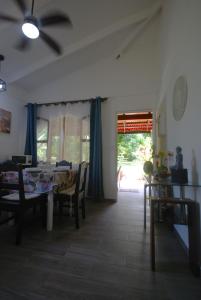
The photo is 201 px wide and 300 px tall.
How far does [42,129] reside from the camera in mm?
4996

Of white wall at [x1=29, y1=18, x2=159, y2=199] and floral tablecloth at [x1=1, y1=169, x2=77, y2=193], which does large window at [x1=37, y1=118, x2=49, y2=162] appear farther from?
floral tablecloth at [x1=1, y1=169, x2=77, y2=193]

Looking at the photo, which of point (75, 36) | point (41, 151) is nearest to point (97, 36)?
point (75, 36)

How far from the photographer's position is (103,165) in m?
4.50

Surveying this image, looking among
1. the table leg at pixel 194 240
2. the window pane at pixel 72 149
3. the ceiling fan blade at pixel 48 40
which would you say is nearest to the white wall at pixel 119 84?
the window pane at pixel 72 149

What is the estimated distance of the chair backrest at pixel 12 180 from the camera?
2105 mm

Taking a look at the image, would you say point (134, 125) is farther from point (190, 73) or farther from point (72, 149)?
point (190, 73)

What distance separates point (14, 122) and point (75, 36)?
104 inches

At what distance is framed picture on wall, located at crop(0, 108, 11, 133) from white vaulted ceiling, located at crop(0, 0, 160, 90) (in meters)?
0.79

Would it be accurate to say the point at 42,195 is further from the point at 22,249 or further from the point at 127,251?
the point at 127,251

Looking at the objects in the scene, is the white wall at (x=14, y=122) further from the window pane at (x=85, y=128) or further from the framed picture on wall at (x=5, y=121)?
the window pane at (x=85, y=128)

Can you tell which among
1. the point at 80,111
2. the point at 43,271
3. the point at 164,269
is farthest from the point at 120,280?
the point at 80,111

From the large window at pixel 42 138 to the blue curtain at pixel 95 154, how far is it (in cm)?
136

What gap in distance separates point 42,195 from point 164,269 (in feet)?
5.72

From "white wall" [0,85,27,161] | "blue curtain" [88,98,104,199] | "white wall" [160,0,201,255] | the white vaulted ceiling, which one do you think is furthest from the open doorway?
"white wall" [0,85,27,161]
